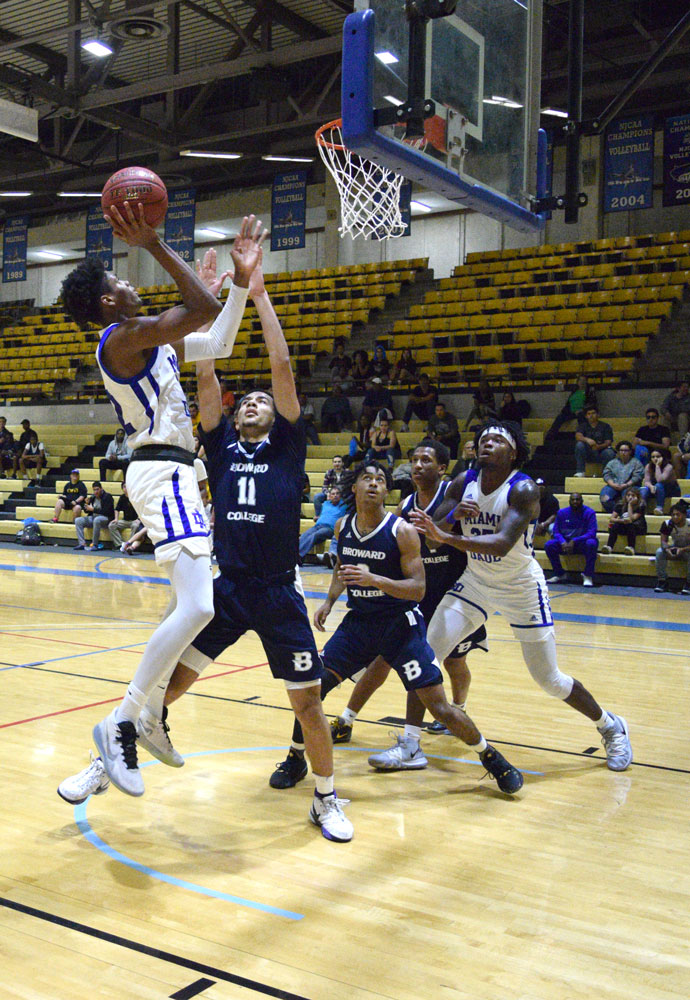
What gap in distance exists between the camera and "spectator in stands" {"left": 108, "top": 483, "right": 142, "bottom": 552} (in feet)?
50.2

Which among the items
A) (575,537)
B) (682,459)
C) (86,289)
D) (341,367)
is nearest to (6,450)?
→ (341,367)

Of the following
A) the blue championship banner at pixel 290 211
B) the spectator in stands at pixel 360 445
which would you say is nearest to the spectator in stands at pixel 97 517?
the spectator in stands at pixel 360 445

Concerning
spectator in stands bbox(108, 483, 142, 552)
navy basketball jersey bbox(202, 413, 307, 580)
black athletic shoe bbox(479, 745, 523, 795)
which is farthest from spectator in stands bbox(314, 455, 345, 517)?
navy basketball jersey bbox(202, 413, 307, 580)

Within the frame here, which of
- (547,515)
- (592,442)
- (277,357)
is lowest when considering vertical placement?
(547,515)

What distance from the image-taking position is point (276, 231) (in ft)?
58.6

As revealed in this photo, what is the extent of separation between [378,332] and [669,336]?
20.1 feet

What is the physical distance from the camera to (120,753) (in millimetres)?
3246

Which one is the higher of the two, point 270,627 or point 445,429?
point 445,429

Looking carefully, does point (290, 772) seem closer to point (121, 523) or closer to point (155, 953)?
point (155, 953)

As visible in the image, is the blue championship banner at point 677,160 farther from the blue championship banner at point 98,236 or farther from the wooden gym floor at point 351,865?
the blue championship banner at point 98,236

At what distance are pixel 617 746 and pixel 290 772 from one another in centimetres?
157

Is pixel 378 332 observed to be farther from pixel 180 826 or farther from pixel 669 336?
pixel 180 826

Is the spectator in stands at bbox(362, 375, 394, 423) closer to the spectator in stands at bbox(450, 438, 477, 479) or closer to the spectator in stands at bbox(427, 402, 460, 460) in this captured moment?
the spectator in stands at bbox(427, 402, 460, 460)

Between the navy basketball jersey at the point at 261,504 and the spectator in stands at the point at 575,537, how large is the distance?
27.3 feet
